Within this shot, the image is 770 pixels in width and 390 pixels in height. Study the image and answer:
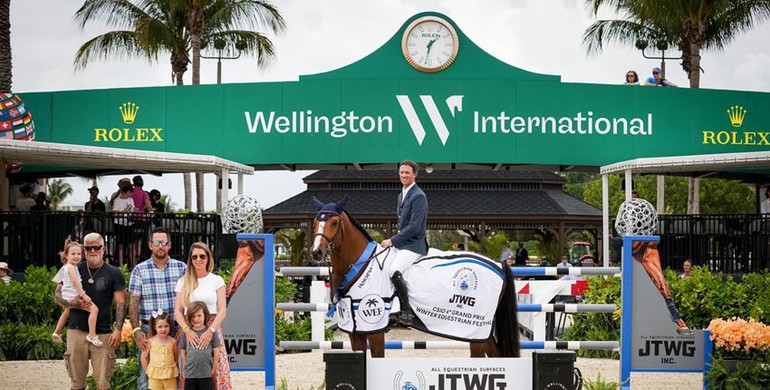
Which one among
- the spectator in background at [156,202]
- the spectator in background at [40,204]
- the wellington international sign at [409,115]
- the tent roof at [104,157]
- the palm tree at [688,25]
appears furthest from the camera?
the palm tree at [688,25]

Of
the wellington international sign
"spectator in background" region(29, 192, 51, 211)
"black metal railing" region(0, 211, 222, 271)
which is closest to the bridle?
"black metal railing" region(0, 211, 222, 271)

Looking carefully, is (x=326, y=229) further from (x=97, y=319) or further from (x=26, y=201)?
(x=26, y=201)

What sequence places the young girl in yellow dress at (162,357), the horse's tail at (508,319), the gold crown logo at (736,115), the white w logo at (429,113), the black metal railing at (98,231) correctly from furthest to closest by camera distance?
1. the gold crown logo at (736,115)
2. the white w logo at (429,113)
3. the black metal railing at (98,231)
4. the horse's tail at (508,319)
5. the young girl in yellow dress at (162,357)

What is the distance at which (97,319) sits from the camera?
33.6ft

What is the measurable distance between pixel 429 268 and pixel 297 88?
1211 cm

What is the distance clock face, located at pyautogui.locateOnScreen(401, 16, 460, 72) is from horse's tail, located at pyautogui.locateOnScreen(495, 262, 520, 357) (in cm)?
1206

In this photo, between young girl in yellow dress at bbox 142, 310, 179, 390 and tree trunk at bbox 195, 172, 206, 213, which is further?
tree trunk at bbox 195, 172, 206, 213

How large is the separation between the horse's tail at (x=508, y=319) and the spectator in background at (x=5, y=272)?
8852 millimetres

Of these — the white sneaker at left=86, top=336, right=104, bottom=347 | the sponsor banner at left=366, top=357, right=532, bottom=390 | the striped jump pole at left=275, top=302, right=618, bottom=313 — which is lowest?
the sponsor banner at left=366, top=357, right=532, bottom=390

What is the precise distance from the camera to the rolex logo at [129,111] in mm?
22750

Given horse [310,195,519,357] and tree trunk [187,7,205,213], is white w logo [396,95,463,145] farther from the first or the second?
tree trunk [187,7,205,213]

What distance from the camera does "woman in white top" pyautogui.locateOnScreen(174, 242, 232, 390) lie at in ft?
30.5

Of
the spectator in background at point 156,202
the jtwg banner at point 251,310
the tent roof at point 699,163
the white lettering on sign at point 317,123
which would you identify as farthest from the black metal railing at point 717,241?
the jtwg banner at point 251,310

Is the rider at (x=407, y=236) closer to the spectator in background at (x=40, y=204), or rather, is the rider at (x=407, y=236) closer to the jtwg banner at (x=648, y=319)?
the jtwg banner at (x=648, y=319)
